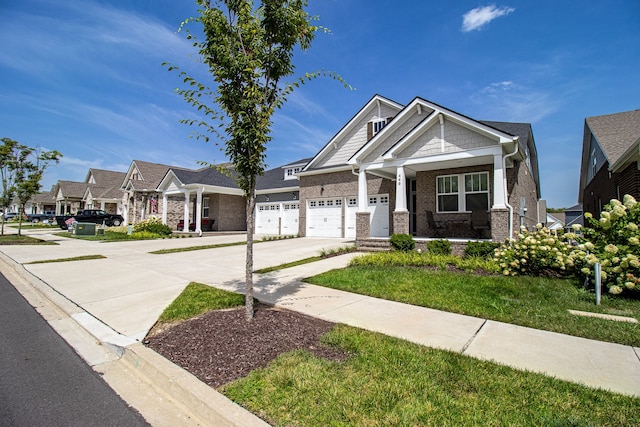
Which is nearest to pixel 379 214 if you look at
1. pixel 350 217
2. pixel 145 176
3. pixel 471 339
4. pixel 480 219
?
pixel 350 217

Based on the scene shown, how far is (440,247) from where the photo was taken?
35.1 ft

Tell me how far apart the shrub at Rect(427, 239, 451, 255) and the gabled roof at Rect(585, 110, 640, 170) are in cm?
783

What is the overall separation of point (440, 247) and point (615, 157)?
28.6 ft

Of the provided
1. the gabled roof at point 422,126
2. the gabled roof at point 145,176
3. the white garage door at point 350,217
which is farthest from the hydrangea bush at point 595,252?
the gabled roof at point 145,176

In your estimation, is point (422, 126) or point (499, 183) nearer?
point (499, 183)

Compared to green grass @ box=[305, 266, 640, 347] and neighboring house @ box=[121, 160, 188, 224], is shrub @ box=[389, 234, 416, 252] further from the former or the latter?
neighboring house @ box=[121, 160, 188, 224]

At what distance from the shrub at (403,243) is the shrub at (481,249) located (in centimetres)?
204

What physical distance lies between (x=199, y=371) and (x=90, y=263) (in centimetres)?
961

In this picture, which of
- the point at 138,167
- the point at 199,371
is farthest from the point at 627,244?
the point at 138,167

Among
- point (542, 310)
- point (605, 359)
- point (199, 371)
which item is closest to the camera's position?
point (199, 371)

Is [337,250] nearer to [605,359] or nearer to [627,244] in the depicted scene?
[627,244]

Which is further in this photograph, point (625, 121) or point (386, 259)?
point (625, 121)

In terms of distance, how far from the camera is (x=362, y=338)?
157 inches

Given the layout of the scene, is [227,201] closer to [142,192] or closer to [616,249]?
[142,192]
